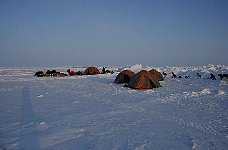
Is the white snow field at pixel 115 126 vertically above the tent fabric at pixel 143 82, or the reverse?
the tent fabric at pixel 143 82

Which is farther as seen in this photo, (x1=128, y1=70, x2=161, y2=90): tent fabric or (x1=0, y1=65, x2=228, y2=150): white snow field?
(x1=128, y1=70, x2=161, y2=90): tent fabric

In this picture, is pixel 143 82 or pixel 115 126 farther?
pixel 143 82

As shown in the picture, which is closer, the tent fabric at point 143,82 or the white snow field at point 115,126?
the white snow field at point 115,126

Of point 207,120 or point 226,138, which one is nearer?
point 226,138

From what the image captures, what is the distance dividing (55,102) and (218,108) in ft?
21.3

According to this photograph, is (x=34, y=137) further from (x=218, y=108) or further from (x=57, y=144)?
(x=218, y=108)

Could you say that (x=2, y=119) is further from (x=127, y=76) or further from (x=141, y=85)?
(x=127, y=76)

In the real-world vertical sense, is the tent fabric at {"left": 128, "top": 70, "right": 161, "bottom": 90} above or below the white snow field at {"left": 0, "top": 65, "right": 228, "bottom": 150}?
above

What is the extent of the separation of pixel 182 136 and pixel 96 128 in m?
2.18

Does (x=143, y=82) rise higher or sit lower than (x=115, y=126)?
higher

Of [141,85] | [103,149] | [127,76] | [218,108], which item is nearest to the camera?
[103,149]

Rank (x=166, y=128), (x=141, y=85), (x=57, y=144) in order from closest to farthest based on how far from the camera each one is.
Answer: (x=57, y=144) < (x=166, y=128) < (x=141, y=85)

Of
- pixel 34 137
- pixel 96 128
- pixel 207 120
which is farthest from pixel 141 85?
pixel 34 137

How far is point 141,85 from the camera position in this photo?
53.0ft
